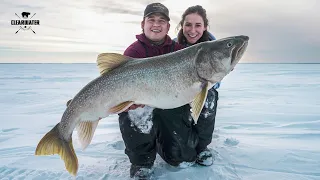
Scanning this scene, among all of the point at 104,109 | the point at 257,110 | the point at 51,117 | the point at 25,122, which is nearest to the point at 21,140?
the point at 25,122

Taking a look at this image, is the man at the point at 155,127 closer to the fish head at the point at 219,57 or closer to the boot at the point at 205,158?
the boot at the point at 205,158

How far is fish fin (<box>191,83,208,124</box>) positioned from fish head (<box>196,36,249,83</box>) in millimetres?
156

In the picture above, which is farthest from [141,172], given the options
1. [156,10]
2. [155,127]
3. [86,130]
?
A: [156,10]

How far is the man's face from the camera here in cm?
380

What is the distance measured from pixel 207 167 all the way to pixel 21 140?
3.29 m

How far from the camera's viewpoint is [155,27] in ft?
12.5

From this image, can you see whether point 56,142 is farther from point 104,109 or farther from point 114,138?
point 114,138

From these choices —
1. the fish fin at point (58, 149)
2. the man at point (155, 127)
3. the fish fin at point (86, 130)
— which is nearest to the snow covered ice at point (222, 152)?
the man at point (155, 127)

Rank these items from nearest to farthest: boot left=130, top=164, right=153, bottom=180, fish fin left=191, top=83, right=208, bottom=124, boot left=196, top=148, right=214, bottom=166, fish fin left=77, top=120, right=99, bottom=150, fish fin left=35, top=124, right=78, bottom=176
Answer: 1. fish fin left=191, top=83, right=208, bottom=124
2. fish fin left=35, top=124, right=78, bottom=176
3. fish fin left=77, top=120, right=99, bottom=150
4. boot left=130, top=164, right=153, bottom=180
5. boot left=196, top=148, right=214, bottom=166

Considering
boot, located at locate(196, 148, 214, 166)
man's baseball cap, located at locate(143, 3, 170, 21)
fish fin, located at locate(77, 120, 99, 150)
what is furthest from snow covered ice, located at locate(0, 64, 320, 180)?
man's baseball cap, located at locate(143, 3, 170, 21)

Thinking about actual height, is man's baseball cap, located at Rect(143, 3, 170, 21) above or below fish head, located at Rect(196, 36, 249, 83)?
above

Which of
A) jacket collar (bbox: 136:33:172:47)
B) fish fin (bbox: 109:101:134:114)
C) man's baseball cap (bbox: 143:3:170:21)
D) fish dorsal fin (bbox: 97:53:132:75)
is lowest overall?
fish fin (bbox: 109:101:134:114)

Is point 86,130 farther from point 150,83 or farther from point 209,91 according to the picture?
point 209,91

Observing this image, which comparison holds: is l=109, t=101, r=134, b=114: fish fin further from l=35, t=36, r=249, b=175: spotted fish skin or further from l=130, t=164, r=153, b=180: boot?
l=130, t=164, r=153, b=180: boot
